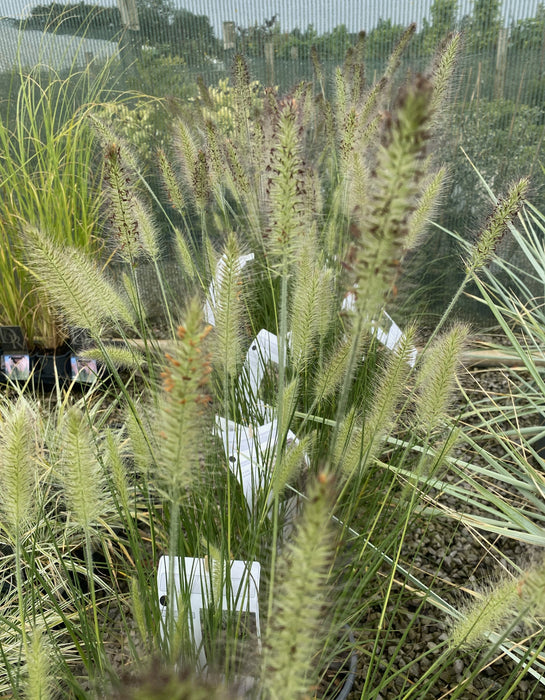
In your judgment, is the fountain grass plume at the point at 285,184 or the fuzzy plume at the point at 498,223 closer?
the fountain grass plume at the point at 285,184

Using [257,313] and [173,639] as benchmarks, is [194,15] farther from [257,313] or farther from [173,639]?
[173,639]

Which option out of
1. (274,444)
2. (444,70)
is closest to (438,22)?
(444,70)

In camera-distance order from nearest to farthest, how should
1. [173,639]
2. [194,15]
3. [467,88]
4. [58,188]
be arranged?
[173,639], [58,188], [467,88], [194,15]

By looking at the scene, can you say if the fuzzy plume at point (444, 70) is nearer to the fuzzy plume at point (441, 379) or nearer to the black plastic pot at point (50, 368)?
the fuzzy plume at point (441, 379)

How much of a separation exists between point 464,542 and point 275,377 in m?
0.79

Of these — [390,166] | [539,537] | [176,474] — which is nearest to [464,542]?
[539,537]

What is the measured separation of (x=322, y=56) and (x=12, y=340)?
2.41 metres

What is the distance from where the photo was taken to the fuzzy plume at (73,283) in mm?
844

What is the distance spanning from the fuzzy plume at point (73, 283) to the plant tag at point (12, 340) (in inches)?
68.7

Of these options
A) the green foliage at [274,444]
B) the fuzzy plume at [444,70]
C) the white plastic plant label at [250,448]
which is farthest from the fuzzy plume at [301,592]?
the fuzzy plume at [444,70]

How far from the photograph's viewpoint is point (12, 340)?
2.56 meters

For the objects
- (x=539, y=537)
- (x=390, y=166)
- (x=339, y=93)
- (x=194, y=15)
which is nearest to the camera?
(x=390, y=166)

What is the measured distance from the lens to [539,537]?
52.1 inches

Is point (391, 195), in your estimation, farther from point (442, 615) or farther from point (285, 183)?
point (442, 615)
